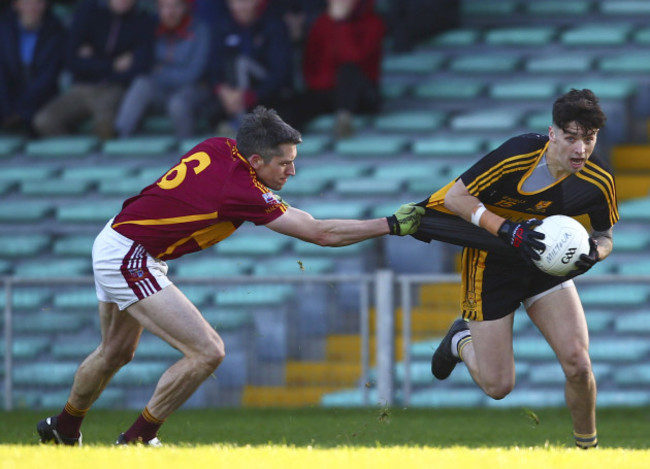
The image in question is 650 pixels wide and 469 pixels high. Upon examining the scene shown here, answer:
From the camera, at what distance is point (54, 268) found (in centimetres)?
1310

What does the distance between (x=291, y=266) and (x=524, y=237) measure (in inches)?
216

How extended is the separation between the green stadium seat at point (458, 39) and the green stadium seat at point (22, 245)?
5448mm

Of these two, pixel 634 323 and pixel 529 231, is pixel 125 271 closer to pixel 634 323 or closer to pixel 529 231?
pixel 529 231

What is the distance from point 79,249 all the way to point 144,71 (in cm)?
227

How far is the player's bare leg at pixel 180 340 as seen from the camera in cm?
716

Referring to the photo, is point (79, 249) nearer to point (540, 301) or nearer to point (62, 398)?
point (62, 398)

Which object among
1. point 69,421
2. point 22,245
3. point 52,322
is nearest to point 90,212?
point 22,245

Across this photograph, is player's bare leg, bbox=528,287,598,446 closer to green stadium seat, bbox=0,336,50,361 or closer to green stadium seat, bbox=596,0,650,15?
green stadium seat, bbox=0,336,50,361

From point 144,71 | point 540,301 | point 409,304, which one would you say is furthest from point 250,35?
point 540,301

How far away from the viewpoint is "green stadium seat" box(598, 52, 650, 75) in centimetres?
1448

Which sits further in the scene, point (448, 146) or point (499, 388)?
point (448, 146)

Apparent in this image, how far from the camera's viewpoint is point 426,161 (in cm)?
1358

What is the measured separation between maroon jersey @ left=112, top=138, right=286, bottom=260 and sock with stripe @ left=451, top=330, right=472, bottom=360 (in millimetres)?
1617

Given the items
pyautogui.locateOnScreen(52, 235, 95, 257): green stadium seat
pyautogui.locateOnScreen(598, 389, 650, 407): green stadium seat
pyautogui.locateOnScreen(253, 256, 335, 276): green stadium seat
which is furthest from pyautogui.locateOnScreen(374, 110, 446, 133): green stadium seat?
pyautogui.locateOnScreen(598, 389, 650, 407): green stadium seat
